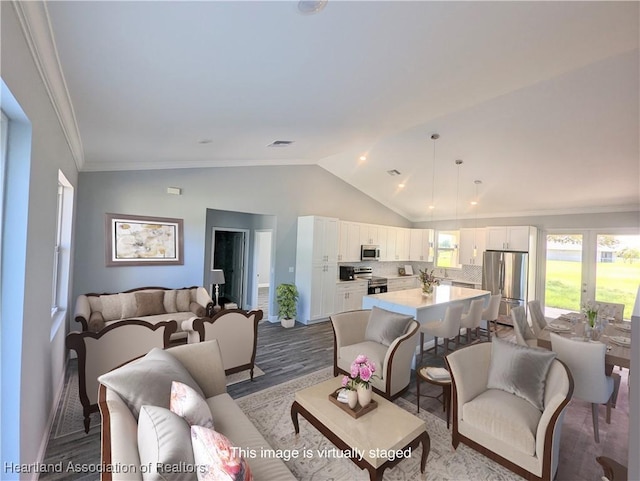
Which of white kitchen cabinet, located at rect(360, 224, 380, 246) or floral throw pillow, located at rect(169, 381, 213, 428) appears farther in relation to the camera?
white kitchen cabinet, located at rect(360, 224, 380, 246)

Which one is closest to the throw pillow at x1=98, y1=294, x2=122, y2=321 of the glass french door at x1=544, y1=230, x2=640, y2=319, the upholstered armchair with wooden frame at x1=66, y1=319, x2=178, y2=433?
the upholstered armchair with wooden frame at x1=66, y1=319, x2=178, y2=433

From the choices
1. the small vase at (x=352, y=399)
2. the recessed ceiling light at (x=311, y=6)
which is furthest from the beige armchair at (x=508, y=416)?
the recessed ceiling light at (x=311, y=6)

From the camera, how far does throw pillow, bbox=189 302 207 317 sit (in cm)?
439

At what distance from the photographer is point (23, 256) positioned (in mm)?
1622

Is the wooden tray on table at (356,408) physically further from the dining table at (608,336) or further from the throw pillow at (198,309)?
the throw pillow at (198,309)

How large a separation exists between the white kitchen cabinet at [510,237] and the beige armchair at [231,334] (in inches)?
241

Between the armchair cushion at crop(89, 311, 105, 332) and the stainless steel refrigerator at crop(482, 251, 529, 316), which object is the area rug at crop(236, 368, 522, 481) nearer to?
the armchair cushion at crop(89, 311, 105, 332)

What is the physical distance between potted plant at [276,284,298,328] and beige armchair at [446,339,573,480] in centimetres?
373

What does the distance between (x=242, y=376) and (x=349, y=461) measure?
1807 mm

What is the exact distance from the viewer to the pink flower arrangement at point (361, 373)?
2170 mm

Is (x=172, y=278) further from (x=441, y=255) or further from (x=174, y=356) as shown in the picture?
(x=441, y=255)

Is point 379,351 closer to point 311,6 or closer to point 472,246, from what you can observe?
point 311,6

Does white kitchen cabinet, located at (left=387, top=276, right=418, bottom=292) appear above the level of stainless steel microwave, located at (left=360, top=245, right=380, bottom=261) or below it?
below

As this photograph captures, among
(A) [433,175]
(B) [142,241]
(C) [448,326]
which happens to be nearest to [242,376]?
(B) [142,241]
